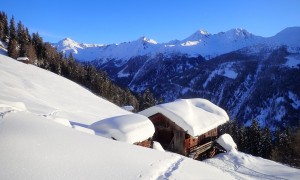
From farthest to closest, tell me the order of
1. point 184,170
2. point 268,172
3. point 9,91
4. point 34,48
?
point 34,48 < point 9,91 < point 268,172 < point 184,170

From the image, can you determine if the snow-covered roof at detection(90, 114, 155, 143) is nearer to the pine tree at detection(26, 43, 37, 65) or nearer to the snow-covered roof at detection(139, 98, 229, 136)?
the snow-covered roof at detection(139, 98, 229, 136)

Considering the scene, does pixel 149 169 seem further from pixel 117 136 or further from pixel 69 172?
pixel 117 136

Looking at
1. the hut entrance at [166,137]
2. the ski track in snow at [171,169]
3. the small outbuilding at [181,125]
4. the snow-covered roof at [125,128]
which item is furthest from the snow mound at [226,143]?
the ski track in snow at [171,169]

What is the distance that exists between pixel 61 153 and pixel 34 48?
293 feet

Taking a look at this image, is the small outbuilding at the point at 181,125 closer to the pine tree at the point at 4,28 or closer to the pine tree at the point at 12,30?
the pine tree at the point at 12,30

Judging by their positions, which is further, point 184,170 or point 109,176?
point 184,170

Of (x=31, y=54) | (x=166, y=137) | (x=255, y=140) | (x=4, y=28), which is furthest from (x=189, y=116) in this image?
(x=4, y=28)

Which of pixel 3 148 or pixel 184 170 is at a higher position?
pixel 3 148

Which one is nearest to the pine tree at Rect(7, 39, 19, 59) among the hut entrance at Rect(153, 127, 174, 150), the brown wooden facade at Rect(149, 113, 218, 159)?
the brown wooden facade at Rect(149, 113, 218, 159)

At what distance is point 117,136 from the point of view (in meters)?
21.1

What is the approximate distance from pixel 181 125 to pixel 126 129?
908cm

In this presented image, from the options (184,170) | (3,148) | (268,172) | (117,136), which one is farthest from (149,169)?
(268,172)

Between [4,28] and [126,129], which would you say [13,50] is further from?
[126,129]

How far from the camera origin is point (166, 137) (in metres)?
32.1
